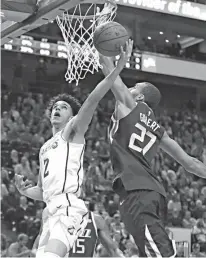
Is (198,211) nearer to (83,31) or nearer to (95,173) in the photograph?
(95,173)

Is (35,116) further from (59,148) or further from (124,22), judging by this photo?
(59,148)

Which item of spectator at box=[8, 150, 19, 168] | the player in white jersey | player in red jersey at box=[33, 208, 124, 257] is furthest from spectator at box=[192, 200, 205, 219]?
the player in white jersey

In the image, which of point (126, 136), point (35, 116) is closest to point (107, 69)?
point (126, 136)

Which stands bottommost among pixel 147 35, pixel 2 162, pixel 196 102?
pixel 2 162

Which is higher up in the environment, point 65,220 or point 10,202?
point 65,220

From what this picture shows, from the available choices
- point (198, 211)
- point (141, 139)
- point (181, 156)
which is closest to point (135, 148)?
point (141, 139)

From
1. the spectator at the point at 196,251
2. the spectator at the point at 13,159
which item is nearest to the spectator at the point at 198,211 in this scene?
the spectator at the point at 196,251

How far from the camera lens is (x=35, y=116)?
1313cm

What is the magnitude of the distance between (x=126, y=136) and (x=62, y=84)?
436 inches

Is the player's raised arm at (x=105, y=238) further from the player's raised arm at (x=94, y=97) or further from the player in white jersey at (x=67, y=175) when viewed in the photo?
the player's raised arm at (x=94, y=97)

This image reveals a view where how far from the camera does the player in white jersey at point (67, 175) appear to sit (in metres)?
3.94

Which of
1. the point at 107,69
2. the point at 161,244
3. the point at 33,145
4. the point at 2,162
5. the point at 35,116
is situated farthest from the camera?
the point at 35,116

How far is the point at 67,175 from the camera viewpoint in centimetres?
414

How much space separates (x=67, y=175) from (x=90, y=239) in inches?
79.4
